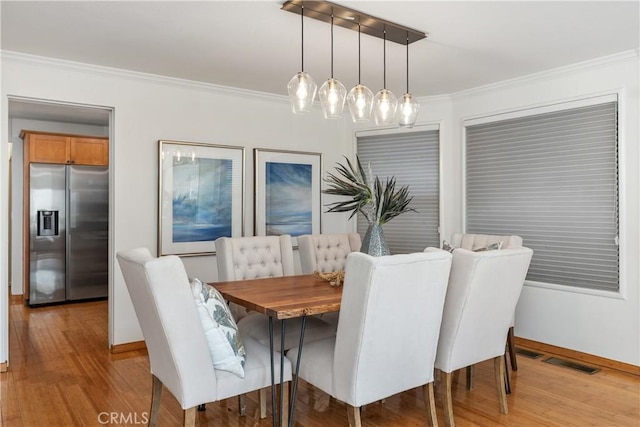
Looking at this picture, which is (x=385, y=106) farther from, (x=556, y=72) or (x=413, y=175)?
(x=413, y=175)

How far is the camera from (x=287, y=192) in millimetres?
4980

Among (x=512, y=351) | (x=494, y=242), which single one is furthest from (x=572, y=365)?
(x=494, y=242)

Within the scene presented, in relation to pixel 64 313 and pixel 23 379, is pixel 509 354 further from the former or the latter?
pixel 64 313

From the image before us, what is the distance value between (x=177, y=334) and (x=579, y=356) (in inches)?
131

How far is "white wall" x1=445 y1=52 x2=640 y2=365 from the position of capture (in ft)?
11.6

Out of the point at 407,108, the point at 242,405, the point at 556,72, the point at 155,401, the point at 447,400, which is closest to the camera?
the point at 155,401

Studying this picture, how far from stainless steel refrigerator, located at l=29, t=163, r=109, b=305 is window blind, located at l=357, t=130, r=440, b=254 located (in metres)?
3.59

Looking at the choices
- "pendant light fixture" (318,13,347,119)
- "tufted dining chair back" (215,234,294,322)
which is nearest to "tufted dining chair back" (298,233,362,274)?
"tufted dining chair back" (215,234,294,322)

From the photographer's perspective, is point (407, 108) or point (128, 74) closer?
point (407, 108)

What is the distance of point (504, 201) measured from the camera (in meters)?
4.39

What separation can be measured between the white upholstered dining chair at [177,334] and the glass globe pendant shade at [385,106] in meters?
1.68

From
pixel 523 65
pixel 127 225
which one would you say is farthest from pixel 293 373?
pixel 523 65

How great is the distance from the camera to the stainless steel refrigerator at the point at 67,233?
Result: 19.0 feet

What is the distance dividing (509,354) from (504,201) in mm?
1442
